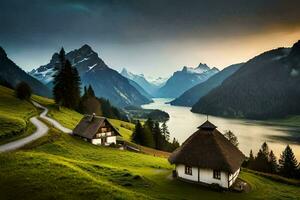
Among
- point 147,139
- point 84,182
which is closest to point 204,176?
point 84,182

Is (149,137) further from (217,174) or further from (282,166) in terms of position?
(217,174)

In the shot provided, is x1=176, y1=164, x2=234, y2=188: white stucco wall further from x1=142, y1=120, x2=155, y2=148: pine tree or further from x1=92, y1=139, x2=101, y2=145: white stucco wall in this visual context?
x1=142, y1=120, x2=155, y2=148: pine tree

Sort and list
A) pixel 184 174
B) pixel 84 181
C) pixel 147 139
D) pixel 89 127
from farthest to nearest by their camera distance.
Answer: pixel 147 139
pixel 89 127
pixel 184 174
pixel 84 181

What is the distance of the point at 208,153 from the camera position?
39250mm

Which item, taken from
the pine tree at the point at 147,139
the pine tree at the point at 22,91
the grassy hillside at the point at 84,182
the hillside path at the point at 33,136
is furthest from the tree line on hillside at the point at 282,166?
the pine tree at the point at 22,91

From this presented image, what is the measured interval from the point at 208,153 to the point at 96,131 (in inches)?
1154

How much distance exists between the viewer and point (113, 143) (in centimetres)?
6569

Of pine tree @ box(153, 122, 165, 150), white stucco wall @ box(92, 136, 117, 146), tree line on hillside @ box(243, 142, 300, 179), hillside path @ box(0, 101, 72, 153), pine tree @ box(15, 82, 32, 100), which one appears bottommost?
tree line on hillside @ box(243, 142, 300, 179)

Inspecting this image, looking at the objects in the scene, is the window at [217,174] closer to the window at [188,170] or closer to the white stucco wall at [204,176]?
the white stucco wall at [204,176]

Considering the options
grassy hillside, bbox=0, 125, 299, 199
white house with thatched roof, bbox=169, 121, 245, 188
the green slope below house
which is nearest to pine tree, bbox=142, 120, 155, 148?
the green slope below house

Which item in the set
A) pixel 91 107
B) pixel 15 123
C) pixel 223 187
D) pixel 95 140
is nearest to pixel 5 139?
pixel 15 123

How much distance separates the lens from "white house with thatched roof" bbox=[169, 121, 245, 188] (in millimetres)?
37625

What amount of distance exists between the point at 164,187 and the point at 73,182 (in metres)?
11.8

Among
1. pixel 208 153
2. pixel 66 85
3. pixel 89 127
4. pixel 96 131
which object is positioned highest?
pixel 66 85
